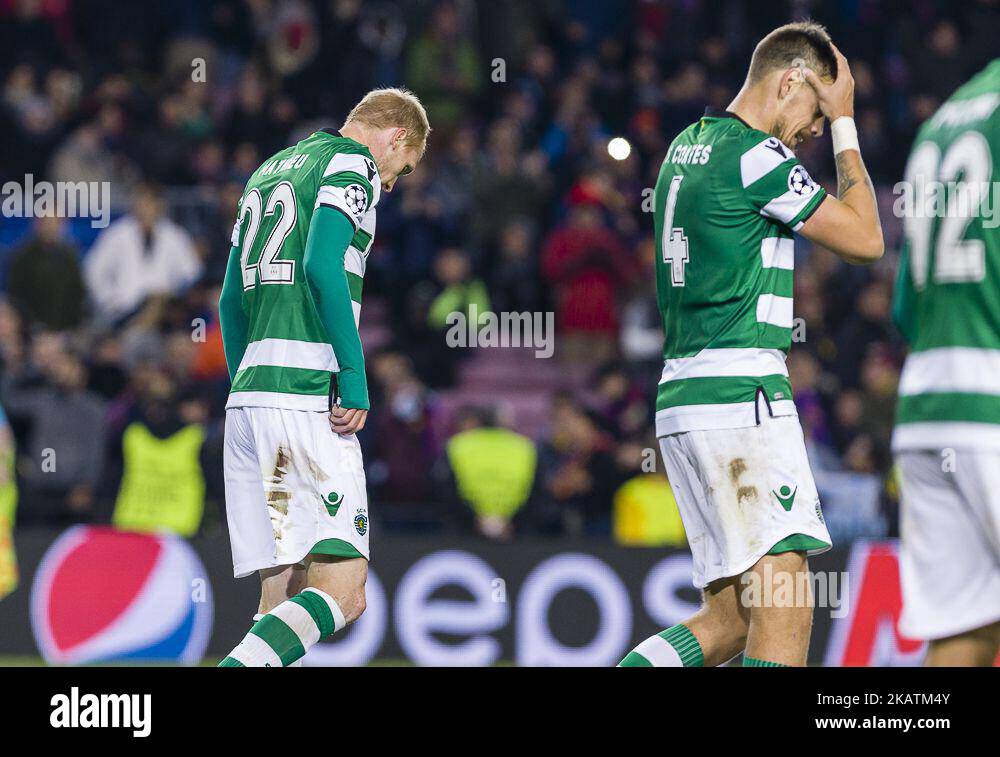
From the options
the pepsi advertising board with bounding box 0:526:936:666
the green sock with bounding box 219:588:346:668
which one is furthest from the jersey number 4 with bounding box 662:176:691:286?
the pepsi advertising board with bounding box 0:526:936:666

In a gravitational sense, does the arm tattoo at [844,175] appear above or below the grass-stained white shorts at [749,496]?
above

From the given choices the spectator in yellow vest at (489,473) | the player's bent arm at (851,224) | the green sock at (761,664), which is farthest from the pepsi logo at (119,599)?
the player's bent arm at (851,224)

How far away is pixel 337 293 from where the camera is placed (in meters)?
6.08

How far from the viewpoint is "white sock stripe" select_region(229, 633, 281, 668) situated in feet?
19.2

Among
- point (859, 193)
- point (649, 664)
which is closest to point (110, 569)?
point (649, 664)

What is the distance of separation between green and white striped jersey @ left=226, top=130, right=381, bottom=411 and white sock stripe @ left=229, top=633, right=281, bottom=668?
938 mm

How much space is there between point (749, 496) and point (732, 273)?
85 cm

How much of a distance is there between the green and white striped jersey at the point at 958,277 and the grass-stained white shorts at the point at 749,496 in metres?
0.90

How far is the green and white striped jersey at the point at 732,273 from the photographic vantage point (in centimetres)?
591

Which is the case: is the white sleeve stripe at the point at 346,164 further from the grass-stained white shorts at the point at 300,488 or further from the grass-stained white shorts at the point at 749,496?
the grass-stained white shorts at the point at 749,496

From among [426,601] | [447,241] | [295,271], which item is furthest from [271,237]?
[447,241]

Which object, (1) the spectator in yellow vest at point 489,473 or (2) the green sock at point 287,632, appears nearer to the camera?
(2) the green sock at point 287,632

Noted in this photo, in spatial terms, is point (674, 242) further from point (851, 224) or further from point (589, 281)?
point (589, 281)

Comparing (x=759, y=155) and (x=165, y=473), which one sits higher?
(x=759, y=155)
